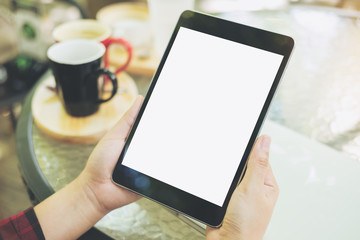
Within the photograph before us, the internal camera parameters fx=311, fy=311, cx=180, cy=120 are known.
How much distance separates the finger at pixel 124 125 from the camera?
0.49 metres

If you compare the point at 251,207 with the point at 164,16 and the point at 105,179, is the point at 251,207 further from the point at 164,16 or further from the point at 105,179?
the point at 164,16

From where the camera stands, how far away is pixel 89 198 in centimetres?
48

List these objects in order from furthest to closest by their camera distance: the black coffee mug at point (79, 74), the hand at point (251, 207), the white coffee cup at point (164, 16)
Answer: the white coffee cup at point (164, 16)
the black coffee mug at point (79, 74)
the hand at point (251, 207)

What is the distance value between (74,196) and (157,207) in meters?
0.13

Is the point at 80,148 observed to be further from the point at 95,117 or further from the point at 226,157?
the point at 226,157

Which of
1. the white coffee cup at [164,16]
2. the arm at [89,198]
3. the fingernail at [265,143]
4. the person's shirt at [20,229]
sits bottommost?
the person's shirt at [20,229]

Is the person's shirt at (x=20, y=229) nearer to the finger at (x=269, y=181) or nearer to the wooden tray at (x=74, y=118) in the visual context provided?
the wooden tray at (x=74, y=118)

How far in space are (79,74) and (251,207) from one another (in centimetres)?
→ 37

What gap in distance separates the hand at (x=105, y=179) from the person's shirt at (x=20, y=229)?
89 mm

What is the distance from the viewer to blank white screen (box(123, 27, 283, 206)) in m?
0.45

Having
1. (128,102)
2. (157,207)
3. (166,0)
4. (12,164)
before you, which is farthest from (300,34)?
(12,164)

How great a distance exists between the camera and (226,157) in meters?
0.45

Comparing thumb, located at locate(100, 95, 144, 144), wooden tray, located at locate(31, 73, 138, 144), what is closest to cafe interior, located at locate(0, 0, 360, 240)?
wooden tray, located at locate(31, 73, 138, 144)

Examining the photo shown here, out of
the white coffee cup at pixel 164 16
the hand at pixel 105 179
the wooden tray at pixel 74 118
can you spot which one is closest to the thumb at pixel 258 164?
the hand at pixel 105 179
